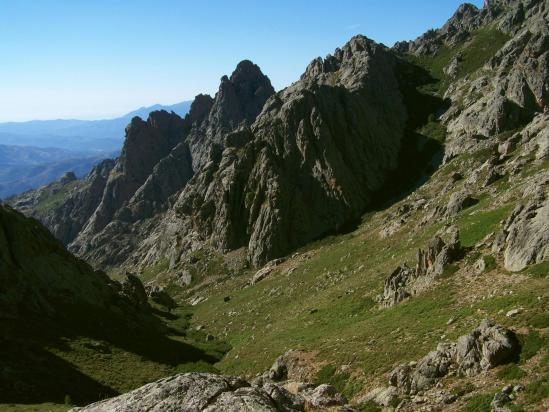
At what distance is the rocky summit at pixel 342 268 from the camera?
2403 centimetres

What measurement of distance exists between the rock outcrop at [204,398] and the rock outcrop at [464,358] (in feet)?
31.3

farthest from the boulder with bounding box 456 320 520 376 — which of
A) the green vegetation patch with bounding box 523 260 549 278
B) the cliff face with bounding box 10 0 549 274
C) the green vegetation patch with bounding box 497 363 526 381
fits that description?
the cliff face with bounding box 10 0 549 274

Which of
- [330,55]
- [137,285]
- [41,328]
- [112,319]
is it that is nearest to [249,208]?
[137,285]

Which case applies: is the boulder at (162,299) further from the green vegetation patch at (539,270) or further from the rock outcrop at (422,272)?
the green vegetation patch at (539,270)

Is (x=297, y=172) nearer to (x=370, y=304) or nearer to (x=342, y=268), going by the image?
(x=342, y=268)

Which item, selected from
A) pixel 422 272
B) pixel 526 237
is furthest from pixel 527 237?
pixel 422 272

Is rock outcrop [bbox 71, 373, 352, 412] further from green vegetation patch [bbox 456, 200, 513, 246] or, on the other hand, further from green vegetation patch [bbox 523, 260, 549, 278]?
green vegetation patch [bbox 456, 200, 513, 246]

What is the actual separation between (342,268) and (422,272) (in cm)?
2704

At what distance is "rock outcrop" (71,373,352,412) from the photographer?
15.1 m

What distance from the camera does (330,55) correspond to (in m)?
172

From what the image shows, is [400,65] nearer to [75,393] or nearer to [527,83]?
[527,83]

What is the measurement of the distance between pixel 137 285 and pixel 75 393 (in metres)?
49.2

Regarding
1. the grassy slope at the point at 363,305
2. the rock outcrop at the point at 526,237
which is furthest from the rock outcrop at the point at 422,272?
the rock outcrop at the point at 526,237

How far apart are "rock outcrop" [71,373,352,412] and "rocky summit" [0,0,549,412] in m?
0.07
